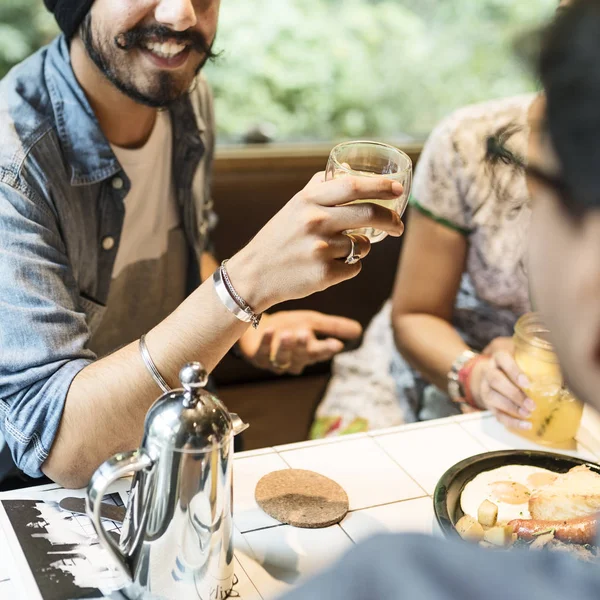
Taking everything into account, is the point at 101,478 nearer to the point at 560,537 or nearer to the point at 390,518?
the point at 390,518

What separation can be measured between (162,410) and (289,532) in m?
0.31

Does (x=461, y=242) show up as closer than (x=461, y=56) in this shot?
Yes

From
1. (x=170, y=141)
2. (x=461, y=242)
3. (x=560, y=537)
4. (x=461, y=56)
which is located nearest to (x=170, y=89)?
(x=170, y=141)

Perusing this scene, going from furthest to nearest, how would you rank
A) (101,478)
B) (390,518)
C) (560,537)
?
(390,518), (560,537), (101,478)

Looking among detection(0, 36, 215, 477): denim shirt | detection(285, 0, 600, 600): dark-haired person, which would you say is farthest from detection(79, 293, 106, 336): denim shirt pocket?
detection(285, 0, 600, 600): dark-haired person

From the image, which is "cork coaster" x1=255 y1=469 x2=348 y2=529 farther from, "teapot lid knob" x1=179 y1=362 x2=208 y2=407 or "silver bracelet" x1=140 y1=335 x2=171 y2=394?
"teapot lid knob" x1=179 y1=362 x2=208 y2=407

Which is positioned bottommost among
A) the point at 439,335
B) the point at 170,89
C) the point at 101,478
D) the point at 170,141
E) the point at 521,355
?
the point at 439,335

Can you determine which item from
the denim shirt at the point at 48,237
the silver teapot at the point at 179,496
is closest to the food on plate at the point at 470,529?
the silver teapot at the point at 179,496

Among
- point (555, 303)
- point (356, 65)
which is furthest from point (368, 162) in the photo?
point (356, 65)

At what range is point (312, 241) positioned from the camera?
112 centimetres

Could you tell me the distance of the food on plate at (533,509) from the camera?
3.26 ft

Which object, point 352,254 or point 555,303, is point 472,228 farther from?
point 555,303

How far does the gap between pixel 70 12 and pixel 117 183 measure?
0.32 m

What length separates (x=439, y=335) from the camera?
1.78 m
